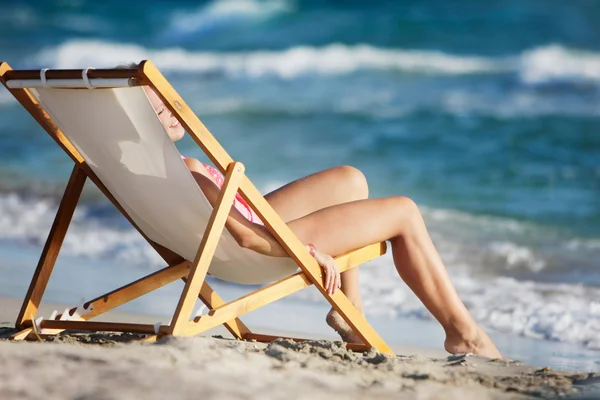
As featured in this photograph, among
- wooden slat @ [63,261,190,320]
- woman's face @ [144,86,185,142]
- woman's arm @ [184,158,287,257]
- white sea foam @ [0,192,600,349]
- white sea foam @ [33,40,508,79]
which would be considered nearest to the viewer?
woman's arm @ [184,158,287,257]

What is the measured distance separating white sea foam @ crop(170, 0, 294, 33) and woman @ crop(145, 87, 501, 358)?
10622 mm

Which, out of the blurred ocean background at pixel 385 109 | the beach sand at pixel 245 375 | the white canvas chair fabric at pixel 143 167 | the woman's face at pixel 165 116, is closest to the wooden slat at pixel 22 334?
the beach sand at pixel 245 375

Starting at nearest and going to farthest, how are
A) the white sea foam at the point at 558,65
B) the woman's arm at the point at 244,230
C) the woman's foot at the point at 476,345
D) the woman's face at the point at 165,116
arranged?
the woman's arm at the point at 244,230 < the woman's face at the point at 165,116 < the woman's foot at the point at 476,345 < the white sea foam at the point at 558,65

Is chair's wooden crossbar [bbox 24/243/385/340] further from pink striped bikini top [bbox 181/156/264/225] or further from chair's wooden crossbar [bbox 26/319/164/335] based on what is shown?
pink striped bikini top [bbox 181/156/264/225]

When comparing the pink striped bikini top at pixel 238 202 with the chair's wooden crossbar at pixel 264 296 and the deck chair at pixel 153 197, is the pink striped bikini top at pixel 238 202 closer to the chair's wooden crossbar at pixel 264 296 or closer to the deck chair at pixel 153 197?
the deck chair at pixel 153 197

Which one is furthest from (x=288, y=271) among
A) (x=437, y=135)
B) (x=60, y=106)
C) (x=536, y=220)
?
(x=437, y=135)

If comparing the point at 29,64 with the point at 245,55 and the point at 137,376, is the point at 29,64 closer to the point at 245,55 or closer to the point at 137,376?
the point at 245,55

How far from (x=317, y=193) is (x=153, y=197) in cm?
68

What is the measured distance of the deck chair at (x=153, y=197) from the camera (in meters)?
2.57

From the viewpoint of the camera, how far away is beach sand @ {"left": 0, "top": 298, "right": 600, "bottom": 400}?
2.19 metres

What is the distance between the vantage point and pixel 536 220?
8312 mm

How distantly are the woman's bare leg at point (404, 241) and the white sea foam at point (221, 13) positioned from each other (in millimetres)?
10785

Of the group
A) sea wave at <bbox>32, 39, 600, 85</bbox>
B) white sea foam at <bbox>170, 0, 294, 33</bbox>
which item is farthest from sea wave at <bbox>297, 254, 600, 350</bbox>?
white sea foam at <bbox>170, 0, 294, 33</bbox>

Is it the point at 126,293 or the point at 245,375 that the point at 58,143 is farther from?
the point at 245,375
